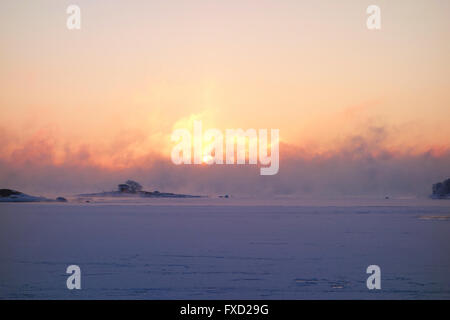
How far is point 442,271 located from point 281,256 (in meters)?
4.37

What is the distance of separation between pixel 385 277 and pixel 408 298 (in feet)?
6.27

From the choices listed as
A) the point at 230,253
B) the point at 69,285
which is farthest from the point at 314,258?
the point at 69,285

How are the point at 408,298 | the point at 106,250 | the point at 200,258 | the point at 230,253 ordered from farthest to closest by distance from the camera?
1. the point at 106,250
2. the point at 230,253
3. the point at 200,258
4. the point at 408,298

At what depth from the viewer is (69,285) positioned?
1095 cm

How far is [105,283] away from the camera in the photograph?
444 inches

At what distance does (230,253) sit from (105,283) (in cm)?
512

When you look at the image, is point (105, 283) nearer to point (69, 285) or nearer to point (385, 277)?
point (69, 285)
